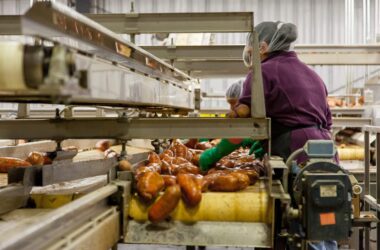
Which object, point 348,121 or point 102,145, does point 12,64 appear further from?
point 348,121

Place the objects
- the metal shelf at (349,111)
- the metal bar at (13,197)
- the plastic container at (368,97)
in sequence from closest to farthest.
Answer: the metal bar at (13,197), the metal shelf at (349,111), the plastic container at (368,97)

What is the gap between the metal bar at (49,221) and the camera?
1.09 m

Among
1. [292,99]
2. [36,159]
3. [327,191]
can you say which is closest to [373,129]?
[292,99]

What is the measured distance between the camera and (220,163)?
8.43 feet

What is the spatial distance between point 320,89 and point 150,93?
0.95 meters

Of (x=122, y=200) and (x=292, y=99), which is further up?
(x=292, y=99)

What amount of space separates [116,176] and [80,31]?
69cm

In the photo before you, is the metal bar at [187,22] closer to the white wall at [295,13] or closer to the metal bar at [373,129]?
the metal bar at [373,129]

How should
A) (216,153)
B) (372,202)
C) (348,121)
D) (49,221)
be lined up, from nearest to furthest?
1. (49,221)
2. (216,153)
3. (372,202)
4. (348,121)

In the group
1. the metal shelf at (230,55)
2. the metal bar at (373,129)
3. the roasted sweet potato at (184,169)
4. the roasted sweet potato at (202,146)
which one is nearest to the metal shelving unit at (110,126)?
the roasted sweet potato at (184,169)

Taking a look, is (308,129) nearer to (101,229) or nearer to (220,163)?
(220,163)

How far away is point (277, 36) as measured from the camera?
8.77 feet

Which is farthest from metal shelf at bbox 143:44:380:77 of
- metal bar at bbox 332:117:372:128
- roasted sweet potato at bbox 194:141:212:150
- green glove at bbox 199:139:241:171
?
green glove at bbox 199:139:241:171

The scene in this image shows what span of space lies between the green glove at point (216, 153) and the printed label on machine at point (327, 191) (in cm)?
74
